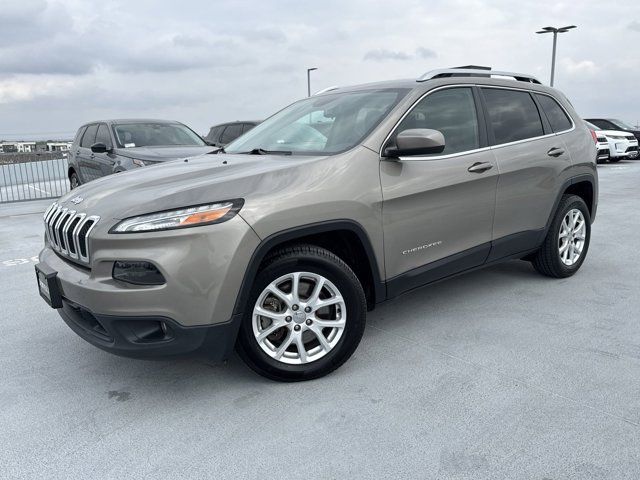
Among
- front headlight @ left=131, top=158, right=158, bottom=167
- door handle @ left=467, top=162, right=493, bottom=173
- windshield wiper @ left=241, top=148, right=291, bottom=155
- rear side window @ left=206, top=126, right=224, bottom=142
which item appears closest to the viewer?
windshield wiper @ left=241, top=148, right=291, bottom=155

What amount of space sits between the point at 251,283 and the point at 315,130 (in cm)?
134

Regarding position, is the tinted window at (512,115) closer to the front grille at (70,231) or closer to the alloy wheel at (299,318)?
the alloy wheel at (299,318)

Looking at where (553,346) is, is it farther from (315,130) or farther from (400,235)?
(315,130)

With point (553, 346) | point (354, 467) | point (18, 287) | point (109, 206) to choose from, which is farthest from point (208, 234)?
point (18, 287)

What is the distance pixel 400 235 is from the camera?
3.29 metres

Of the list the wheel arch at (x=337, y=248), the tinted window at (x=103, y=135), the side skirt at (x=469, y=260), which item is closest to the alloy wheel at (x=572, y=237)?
the side skirt at (x=469, y=260)

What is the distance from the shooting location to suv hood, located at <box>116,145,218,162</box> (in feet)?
26.4

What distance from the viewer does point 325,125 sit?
11.9 ft

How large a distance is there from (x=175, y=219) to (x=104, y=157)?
7.04 metres

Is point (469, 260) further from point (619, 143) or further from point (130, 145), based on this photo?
point (619, 143)

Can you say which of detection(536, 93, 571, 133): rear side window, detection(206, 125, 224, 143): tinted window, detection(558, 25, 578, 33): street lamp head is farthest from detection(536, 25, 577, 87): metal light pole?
detection(536, 93, 571, 133): rear side window

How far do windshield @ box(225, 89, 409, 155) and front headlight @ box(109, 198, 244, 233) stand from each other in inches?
34.9

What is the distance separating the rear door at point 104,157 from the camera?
28.5 ft

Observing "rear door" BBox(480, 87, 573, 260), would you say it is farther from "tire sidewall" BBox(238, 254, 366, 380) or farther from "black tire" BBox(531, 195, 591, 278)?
"tire sidewall" BBox(238, 254, 366, 380)
